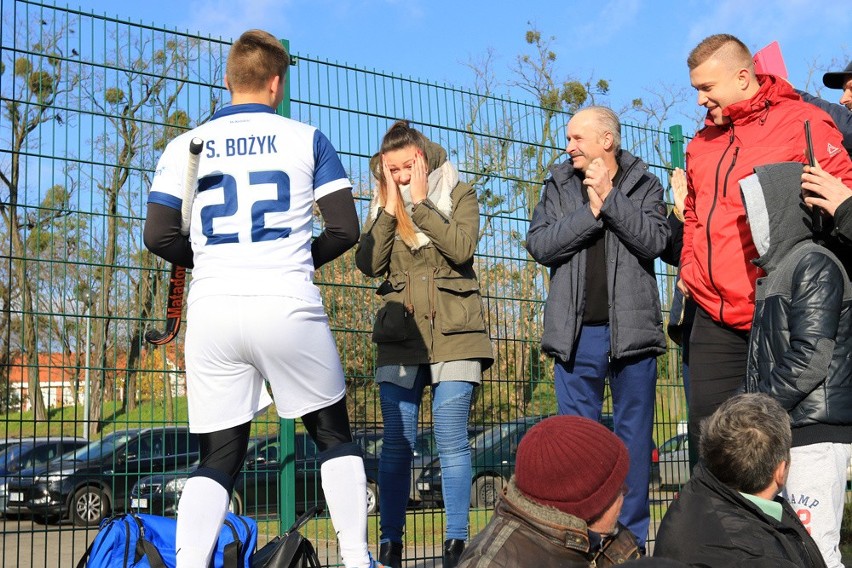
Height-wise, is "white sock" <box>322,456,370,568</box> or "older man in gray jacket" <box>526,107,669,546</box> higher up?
"older man in gray jacket" <box>526,107,669,546</box>

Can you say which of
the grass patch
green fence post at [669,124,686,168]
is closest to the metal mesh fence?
the grass patch

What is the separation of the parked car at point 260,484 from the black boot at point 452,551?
58 cm

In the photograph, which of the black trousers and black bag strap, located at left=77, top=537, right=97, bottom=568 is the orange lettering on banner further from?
black bag strap, located at left=77, top=537, right=97, bottom=568

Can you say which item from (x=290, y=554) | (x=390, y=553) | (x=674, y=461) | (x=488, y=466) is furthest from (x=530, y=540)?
(x=674, y=461)

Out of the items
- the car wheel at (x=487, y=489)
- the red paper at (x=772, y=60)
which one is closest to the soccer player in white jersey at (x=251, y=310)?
the car wheel at (x=487, y=489)

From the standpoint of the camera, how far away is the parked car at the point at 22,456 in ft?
16.9

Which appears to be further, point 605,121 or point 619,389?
point 605,121

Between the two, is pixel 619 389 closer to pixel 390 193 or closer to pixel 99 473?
pixel 390 193

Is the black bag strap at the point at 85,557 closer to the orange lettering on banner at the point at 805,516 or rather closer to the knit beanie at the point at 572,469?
the knit beanie at the point at 572,469

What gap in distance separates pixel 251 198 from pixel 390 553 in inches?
85.9

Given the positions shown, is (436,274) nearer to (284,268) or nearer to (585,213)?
(585,213)

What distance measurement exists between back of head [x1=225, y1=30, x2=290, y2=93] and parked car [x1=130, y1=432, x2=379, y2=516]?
86.8 inches

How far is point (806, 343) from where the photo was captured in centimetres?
400

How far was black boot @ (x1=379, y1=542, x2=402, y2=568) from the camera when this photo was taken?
17.0 feet
